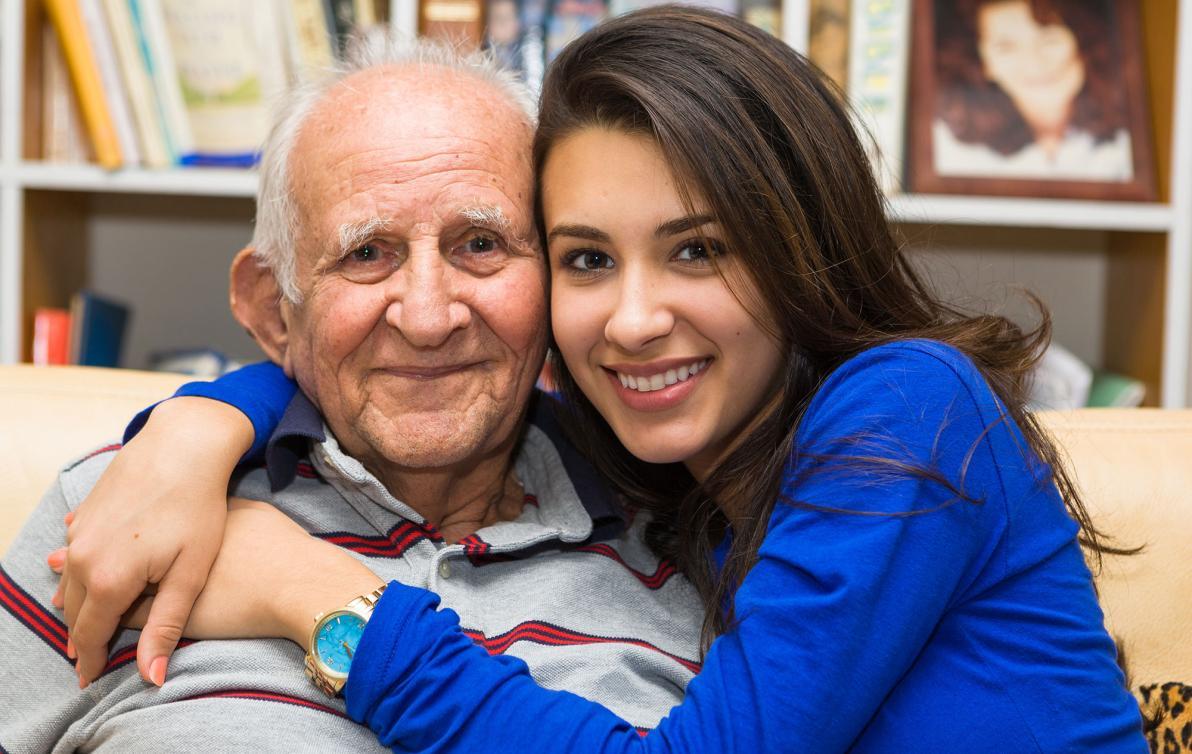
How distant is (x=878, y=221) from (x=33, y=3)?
1.57 m

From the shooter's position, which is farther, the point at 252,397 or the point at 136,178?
the point at 136,178

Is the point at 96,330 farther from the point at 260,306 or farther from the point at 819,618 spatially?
the point at 819,618

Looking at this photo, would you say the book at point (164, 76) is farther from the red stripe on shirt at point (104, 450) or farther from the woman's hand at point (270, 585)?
the woman's hand at point (270, 585)

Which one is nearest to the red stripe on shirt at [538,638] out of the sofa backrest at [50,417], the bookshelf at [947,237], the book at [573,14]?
the sofa backrest at [50,417]

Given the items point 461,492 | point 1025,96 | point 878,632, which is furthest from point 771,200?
point 1025,96

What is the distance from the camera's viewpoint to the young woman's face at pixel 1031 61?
2008 mm

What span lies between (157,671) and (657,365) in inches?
22.9

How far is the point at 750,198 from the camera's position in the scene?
1138 millimetres

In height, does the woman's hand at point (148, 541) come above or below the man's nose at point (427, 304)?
below

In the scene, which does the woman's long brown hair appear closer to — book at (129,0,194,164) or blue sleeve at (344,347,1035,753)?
blue sleeve at (344,347,1035,753)

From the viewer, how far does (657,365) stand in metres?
1.19

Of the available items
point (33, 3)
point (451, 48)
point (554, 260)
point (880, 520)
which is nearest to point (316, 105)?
point (451, 48)

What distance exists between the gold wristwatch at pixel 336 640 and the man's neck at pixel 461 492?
321 mm

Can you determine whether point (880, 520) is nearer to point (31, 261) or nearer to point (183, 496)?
point (183, 496)
